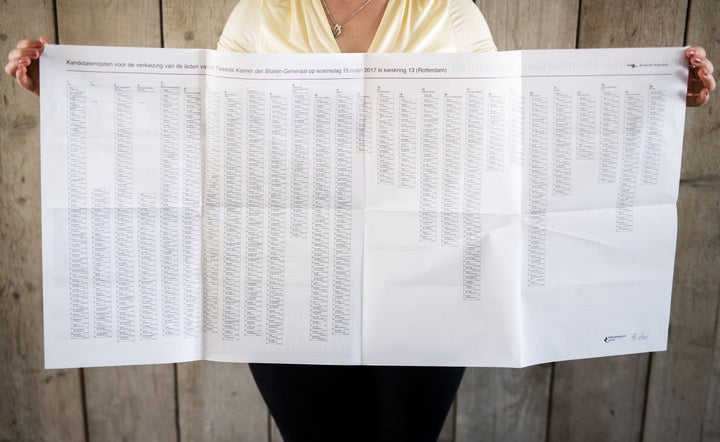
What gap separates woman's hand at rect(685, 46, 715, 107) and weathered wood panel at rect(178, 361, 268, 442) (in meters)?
0.84

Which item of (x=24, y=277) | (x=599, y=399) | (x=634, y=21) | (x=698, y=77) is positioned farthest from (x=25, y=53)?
(x=599, y=399)

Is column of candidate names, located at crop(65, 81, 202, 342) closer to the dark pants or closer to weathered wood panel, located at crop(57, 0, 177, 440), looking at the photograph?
the dark pants

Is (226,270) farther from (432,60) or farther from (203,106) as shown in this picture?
(432,60)

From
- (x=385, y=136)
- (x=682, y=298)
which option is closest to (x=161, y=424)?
(x=385, y=136)

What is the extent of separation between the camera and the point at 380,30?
648 mm

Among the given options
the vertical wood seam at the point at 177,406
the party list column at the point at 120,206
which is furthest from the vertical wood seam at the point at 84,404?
the party list column at the point at 120,206

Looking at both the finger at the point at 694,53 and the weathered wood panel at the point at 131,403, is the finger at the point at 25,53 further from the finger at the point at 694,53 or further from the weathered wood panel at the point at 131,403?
the finger at the point at 694,53

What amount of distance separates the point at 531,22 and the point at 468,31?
29cm

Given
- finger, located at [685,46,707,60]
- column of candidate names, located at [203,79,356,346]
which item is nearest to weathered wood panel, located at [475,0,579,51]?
finger, located at [685,46,707,60]

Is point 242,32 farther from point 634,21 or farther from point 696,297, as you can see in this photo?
point 696,297

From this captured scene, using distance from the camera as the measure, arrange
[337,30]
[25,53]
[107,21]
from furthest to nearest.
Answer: [107,21], [337,30], [25,53]

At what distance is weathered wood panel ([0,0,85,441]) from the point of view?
33.6 inches

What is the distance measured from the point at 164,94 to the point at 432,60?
0.32 meters

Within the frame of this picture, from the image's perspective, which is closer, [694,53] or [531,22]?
[694,53]
